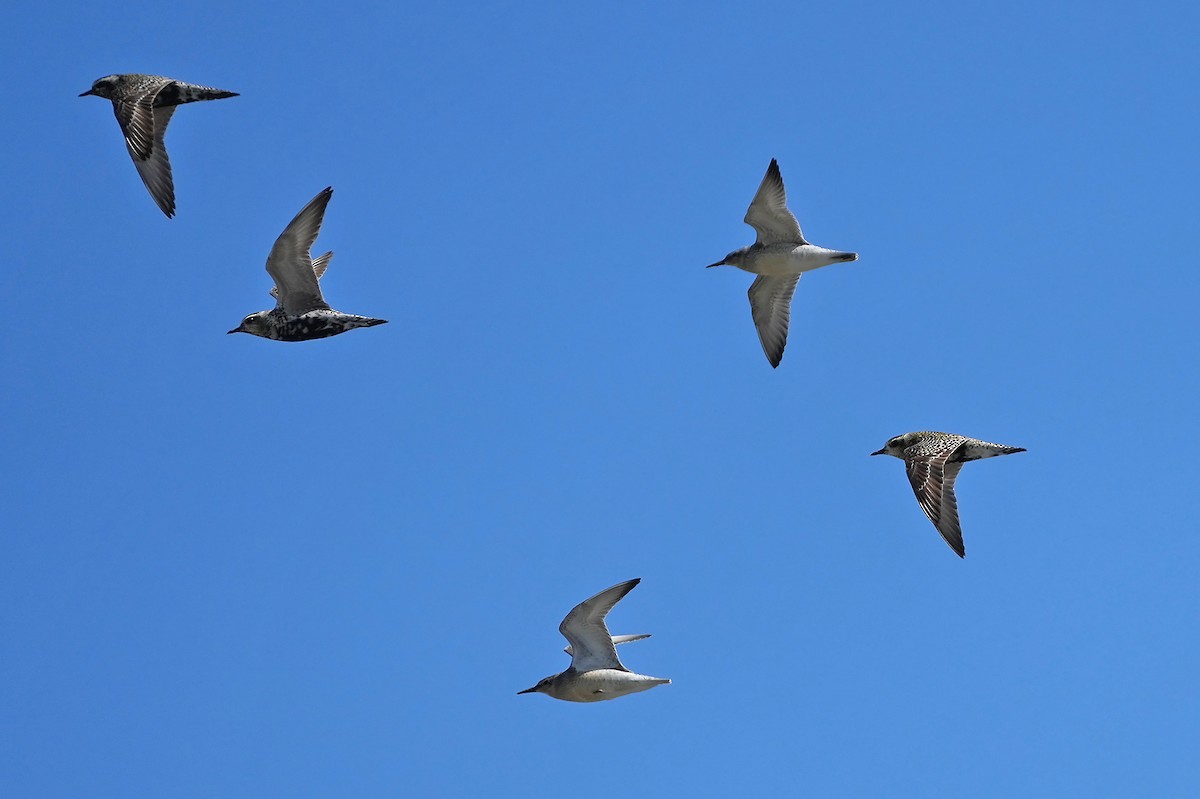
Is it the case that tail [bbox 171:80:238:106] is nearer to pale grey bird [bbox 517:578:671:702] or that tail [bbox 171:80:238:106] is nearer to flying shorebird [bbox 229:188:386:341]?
flying shorebird [bbox 229:188:386:341]

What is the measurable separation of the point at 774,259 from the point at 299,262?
27.4ft

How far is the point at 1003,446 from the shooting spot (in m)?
24.8

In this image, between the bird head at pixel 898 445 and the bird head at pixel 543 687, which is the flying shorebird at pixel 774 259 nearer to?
the bird head at pixel 898 445

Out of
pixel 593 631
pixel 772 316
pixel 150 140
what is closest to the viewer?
pixel 593 631

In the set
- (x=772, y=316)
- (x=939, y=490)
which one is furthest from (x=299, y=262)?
(x=939, y=490)

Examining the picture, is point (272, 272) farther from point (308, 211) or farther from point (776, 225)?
point (776, 225)

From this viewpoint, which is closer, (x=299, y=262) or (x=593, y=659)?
(x=593, y=659)

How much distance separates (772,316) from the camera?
29.0m

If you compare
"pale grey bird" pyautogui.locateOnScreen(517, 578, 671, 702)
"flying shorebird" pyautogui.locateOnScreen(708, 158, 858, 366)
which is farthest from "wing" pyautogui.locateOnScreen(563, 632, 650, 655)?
"flying shorebird" pyautogui.locateOnScreen(708, 158, 858, 366)

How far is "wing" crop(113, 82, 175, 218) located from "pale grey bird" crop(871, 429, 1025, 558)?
12.1 m

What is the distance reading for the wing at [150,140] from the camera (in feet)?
70.8

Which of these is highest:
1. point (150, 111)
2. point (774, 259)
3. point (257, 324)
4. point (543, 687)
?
point (150, 111)

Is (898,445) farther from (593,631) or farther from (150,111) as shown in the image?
(150,111)

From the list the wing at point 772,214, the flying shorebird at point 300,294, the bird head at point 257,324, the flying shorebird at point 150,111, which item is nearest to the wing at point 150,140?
the flying shorebird at point 150,111
